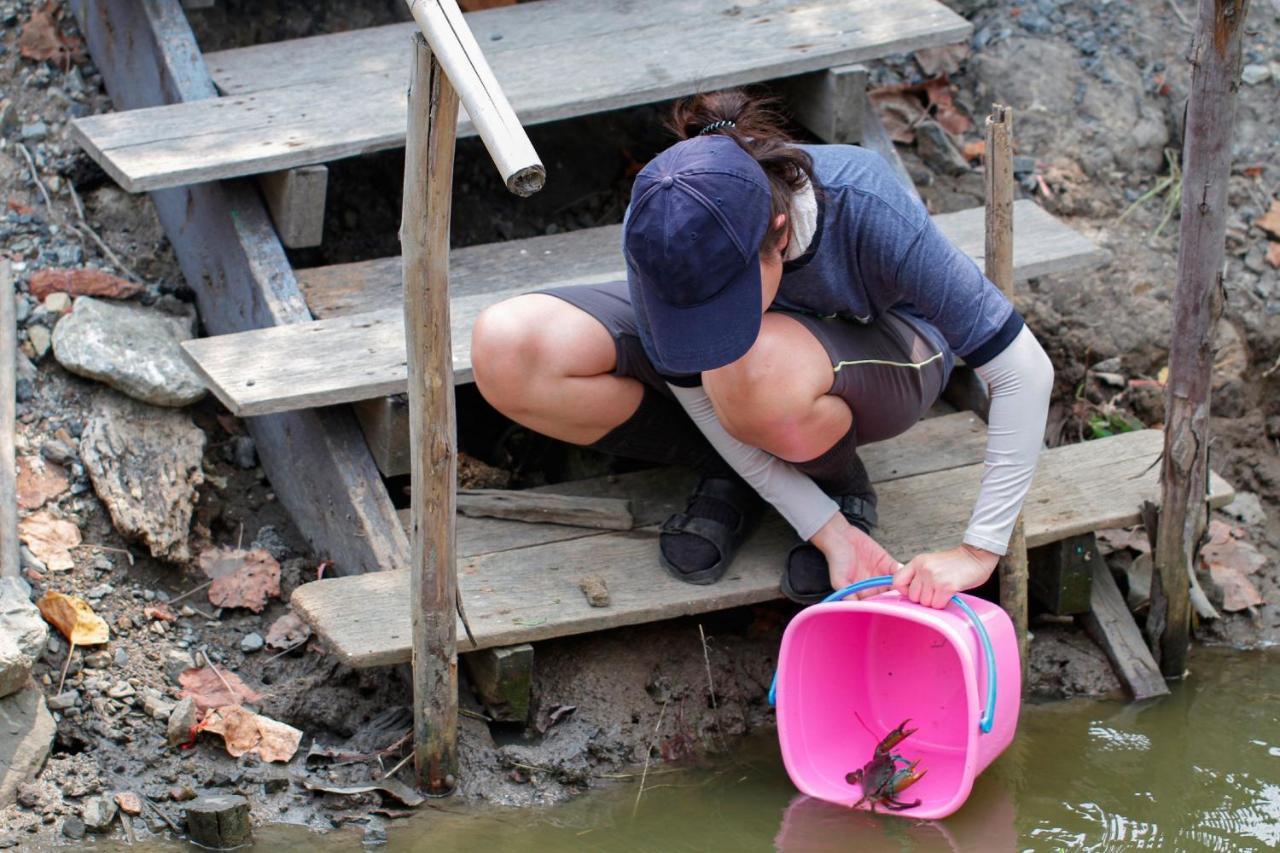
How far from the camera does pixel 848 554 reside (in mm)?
3023

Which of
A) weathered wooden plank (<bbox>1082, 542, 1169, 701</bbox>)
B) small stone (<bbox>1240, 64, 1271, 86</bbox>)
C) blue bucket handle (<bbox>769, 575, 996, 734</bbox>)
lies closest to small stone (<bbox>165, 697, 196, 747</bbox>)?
blue bucket handle (<bbox>769, 575, 996, 734</bbox>)

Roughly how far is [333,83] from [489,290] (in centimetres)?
70

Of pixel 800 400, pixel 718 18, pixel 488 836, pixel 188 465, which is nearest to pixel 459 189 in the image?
pixel 718 18

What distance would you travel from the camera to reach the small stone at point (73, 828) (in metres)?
2.67

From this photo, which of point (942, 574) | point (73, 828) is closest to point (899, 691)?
point (942, 574)

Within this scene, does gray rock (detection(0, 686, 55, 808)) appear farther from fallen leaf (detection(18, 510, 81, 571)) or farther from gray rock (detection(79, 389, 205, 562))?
gray rock (detection(79, 389, 205, 562))

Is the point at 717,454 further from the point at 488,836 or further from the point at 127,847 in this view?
the point at 127,847

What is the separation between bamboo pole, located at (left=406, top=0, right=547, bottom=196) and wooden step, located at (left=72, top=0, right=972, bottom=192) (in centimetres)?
118

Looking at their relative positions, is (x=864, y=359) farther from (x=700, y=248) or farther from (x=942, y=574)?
(x=700, y=248)

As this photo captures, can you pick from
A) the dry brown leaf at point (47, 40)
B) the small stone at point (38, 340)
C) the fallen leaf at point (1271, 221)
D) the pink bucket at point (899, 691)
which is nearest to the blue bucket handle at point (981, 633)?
the pink bucket at point (899, 691)

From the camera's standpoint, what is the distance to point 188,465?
3.44 m

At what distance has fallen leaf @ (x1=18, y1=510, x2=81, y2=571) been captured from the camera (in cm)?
317

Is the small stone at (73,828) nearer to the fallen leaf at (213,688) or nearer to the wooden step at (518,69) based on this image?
the fallen leaf at (213,688)

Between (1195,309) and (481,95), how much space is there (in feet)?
5.55
